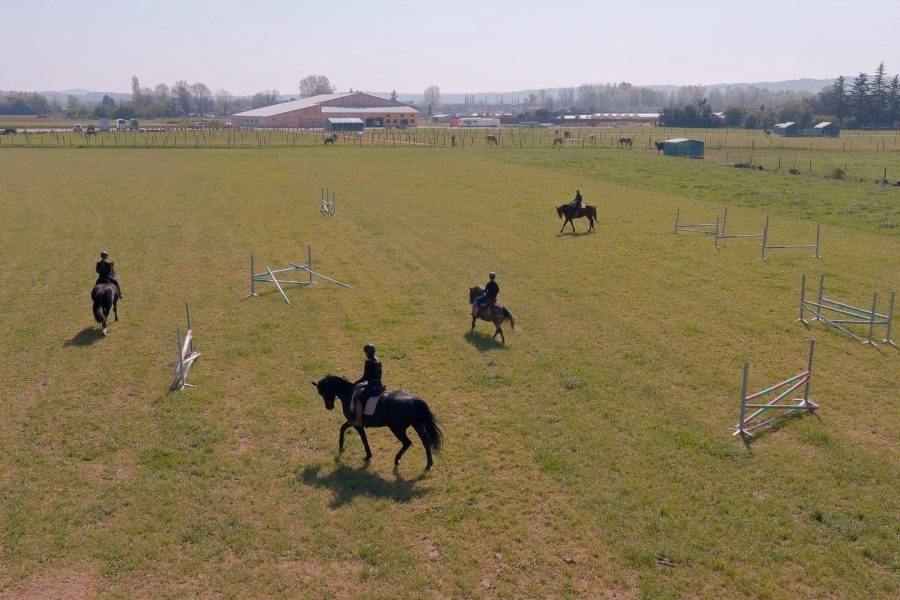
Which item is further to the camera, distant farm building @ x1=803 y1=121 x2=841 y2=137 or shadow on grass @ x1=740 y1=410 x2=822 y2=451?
distant farm building @ x1=803 y1=121 x2=841 y2=137

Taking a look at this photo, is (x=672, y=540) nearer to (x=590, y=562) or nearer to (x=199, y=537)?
(x=590, y=562)

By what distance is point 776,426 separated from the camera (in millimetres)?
13258

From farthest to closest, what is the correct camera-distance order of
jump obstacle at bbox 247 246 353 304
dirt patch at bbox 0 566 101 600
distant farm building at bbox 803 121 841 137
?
distant farm building at bbox 803 121 841 137 < jump obstacle at bbox 247 246 353 304 < dirt patch at bbox 0 566 101 600

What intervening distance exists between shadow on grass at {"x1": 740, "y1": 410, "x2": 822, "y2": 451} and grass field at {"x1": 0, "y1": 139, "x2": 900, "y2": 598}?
6.7 inches

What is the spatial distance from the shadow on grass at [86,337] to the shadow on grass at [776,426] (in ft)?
49.8

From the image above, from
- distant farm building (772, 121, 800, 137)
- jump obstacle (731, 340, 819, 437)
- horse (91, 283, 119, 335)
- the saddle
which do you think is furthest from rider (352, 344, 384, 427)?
distant farm building (772, 121, 800, 137)

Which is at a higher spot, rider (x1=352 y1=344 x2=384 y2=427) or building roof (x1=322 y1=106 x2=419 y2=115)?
building roof (x1=322 y1=106 x2=419 y2=115)

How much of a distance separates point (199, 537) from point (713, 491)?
7689 millimetres

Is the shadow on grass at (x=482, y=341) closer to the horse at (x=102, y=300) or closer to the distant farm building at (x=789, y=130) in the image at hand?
the horse at (x=102, y=300)

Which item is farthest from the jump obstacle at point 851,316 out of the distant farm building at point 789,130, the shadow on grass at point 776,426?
the distant farm building at point 789,130

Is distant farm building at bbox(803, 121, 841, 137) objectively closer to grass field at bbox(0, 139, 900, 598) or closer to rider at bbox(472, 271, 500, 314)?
grass field at bbox(0, 139, 900, 598)

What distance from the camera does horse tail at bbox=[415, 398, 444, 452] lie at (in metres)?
11.3

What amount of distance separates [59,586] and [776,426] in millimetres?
11954

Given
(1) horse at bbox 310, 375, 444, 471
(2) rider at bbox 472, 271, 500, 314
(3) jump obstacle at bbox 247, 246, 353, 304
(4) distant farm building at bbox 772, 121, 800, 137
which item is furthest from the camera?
(4) distant farm building at bbox 772, 121, 800, 137
